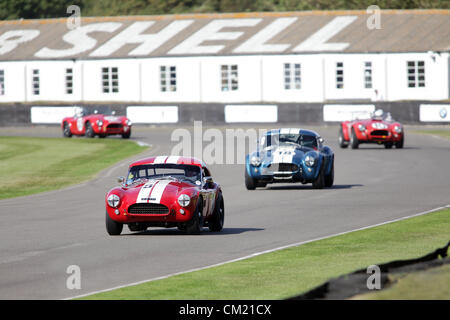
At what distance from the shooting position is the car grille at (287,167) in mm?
23750

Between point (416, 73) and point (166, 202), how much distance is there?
5040cm

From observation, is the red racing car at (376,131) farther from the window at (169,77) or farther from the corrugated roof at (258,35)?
the window at (169,77)

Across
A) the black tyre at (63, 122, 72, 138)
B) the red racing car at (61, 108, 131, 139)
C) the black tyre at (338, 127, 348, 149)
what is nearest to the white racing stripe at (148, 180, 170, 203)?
the black tyre at (338, 127, 348, 149)

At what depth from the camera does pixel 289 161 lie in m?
23.7

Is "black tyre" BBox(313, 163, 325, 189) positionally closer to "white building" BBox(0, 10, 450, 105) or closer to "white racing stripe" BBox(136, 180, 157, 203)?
"white racing stripe" BBox(136, 180, 157, 203)

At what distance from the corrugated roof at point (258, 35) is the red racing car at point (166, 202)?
48.2m

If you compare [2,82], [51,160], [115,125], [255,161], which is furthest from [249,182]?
[2,82]

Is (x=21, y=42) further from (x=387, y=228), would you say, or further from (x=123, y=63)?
(x=387, y=228)

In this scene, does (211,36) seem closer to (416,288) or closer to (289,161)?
(289,161)

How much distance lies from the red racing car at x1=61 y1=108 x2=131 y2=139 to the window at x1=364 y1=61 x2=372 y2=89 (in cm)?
2091

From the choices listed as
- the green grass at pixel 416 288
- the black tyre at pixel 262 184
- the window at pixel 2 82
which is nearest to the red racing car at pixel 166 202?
the green grass at pixel 416 288
